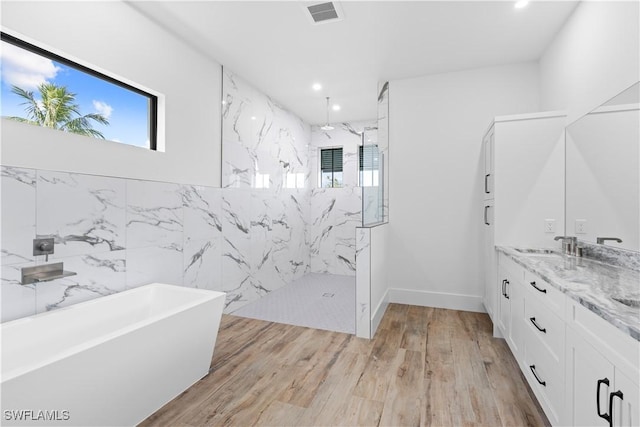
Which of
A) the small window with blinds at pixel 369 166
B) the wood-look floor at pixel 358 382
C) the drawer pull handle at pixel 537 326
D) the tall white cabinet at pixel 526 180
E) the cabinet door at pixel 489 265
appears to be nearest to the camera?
the drawer pull handle at pixel 537 326

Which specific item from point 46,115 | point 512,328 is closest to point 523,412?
point 512,328

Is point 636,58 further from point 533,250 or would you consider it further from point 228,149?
point 228,149

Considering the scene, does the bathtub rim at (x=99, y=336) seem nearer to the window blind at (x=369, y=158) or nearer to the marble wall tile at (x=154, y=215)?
the marble wall tile at (x=154, y=215)

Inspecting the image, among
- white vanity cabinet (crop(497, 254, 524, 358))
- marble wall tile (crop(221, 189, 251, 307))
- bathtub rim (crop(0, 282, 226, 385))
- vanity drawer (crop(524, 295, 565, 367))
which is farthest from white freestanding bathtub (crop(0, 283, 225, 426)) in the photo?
white vanity cabinet (crop(497, 254, 524, 358))

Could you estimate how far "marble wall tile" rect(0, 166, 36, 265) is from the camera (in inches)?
67.6

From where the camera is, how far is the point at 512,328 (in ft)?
7.43

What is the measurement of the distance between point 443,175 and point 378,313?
6.05 feet

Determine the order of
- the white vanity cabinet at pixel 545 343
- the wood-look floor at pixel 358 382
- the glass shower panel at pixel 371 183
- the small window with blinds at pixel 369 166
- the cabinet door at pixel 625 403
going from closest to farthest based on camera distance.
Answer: the cabinet door at pixel 625 403 < the white vanity cabinet at pixel 545 343 < the wood-look floor at pixel 358 382 < the glass shower panel at pixel 371 183 < the small window with blinds at pixel 369 166

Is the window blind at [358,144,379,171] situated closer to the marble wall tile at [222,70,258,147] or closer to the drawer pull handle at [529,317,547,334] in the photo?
the marble wall tile at [222,70,258,147]

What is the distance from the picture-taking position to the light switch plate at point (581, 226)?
7.52 ft

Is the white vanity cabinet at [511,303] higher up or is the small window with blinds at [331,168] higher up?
the small window with blinds at [331,168]

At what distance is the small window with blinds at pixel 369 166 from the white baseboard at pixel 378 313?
4.46ft

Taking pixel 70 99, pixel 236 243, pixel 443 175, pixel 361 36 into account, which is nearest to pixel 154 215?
pixel 70 99

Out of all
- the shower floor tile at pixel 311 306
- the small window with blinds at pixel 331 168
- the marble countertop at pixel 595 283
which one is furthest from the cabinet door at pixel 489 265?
the small window with blinds at pixel 331 168
